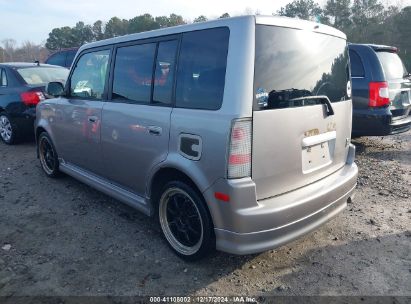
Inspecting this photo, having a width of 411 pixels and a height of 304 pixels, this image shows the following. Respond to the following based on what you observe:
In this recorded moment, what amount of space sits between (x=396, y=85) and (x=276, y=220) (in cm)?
449

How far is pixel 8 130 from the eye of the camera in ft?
23.7

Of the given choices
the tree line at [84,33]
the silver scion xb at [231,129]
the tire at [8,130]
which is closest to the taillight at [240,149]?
the silver scion xb at [231,129]

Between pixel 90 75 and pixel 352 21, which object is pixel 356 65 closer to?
pixel 90 75

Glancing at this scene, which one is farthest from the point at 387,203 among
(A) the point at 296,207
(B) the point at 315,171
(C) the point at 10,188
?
(C) the point at 10,188

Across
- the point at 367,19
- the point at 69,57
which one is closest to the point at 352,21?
the point at 367,19

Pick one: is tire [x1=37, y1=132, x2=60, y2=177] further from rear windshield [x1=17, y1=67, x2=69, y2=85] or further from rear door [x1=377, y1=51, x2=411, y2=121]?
rear door [x1=377, y1=51, x2=411, y2=121]

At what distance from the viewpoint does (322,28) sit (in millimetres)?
2957

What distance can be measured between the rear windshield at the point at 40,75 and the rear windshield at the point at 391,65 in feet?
20.1

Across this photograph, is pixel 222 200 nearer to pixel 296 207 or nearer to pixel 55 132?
pixel 296 207

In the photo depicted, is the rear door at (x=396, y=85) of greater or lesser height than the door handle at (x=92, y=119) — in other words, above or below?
above

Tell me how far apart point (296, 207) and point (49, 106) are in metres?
3.65

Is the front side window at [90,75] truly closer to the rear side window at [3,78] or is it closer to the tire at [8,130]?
the tire at [8,130]

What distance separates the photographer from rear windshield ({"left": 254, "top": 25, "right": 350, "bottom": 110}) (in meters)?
2.47

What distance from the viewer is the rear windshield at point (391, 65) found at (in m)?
5.73
